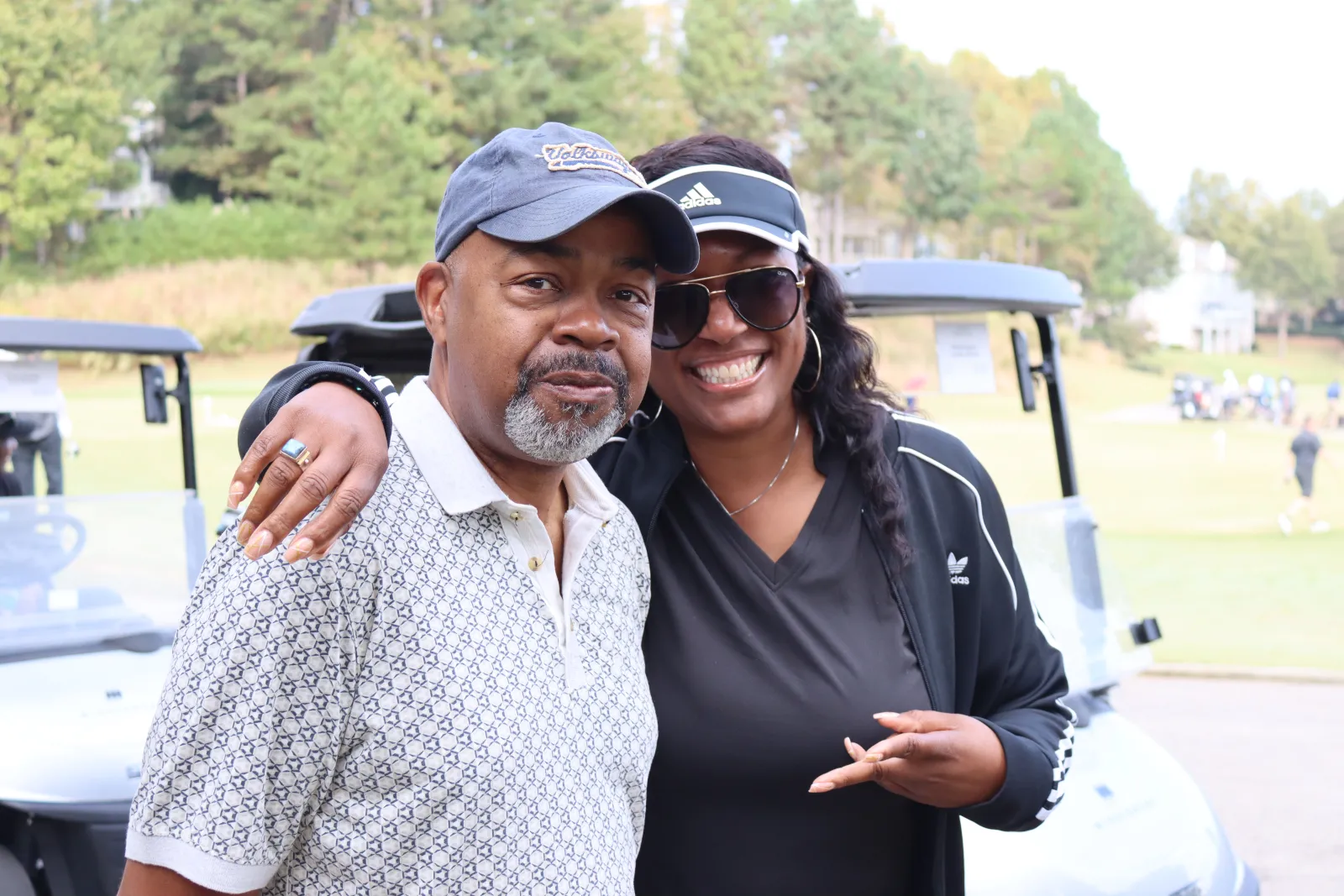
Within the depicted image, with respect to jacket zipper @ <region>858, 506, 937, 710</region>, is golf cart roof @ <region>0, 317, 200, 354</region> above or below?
above

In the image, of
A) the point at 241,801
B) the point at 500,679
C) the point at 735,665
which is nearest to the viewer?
the point at 241,801

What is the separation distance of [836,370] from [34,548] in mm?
3405

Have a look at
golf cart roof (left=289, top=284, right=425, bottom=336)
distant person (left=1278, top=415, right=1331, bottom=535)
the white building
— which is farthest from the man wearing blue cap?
the white building

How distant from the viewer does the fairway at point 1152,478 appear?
12.4m

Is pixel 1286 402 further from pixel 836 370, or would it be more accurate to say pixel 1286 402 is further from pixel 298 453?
pixel 298 453

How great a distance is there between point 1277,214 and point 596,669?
1504 inches

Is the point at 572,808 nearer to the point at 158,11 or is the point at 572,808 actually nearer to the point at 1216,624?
the point at 1216,624

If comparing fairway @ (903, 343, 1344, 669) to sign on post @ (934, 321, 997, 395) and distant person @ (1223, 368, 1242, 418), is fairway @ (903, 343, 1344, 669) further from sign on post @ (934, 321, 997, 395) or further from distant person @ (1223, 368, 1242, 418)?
distant person @ (1223, 368, 1242, 418)

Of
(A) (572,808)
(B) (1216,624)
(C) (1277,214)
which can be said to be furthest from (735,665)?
(C) (1277,214)

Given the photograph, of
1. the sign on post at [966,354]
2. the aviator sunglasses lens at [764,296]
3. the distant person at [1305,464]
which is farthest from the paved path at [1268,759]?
the distant person at [1305,464]

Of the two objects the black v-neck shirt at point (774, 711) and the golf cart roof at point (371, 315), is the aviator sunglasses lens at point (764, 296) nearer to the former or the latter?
the black v-neck shirt at point (774, 711)

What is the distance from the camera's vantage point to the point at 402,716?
1.34 metres

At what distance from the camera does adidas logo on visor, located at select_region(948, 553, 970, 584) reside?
2.00 meters

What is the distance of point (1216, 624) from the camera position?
1340cm
